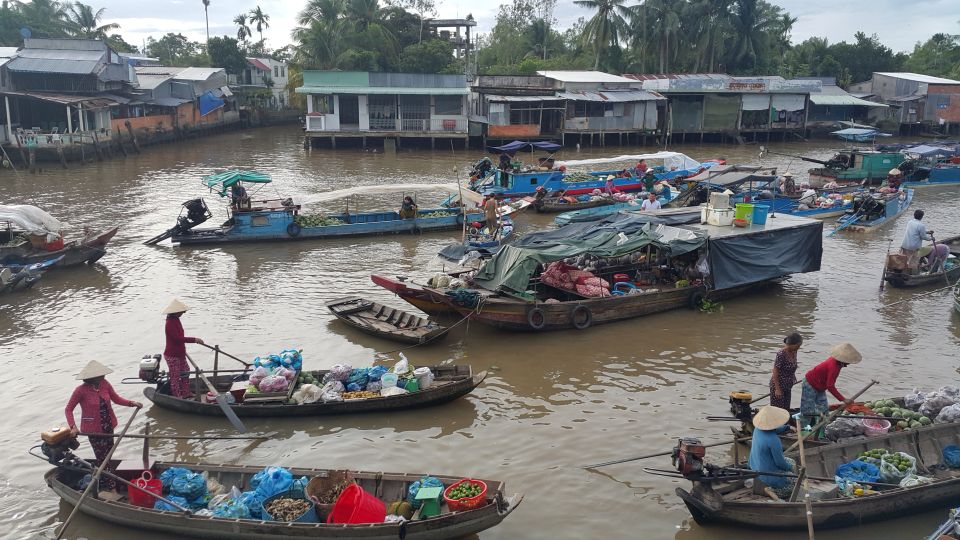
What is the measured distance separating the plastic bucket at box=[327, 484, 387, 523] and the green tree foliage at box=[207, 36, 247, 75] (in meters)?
58.2

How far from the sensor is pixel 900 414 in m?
9.00

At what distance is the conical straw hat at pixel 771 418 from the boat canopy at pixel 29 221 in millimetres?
16338

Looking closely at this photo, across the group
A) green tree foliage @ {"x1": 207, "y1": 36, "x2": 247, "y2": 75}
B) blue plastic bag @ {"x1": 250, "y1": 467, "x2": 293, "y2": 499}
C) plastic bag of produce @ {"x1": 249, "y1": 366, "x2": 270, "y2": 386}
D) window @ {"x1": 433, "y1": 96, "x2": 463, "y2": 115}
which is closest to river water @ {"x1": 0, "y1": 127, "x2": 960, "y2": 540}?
plastic bag of produce @ {"x1": 249, "y1": 366, "x2": 270, "y2": 386}

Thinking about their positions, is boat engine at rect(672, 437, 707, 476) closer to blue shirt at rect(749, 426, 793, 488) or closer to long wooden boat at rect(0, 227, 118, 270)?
blue shirt at rect(749, 426, 793, 488)

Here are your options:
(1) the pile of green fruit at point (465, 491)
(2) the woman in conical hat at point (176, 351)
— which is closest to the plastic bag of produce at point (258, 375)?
(2) the woman in conical hat at point (176, 351)

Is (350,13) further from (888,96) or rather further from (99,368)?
(99,368)

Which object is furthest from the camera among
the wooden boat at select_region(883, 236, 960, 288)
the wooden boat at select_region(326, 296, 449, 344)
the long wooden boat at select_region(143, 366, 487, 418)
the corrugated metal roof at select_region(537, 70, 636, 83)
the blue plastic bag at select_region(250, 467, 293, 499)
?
the corrugated metal roof at select_region(537, 70, 636, 83)

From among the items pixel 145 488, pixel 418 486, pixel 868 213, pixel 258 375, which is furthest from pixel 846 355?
pixel 868 213

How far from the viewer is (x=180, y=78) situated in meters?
47.8

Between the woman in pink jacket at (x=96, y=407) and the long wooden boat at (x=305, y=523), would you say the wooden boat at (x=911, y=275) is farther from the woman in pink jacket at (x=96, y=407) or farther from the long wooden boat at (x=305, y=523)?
the woman in pink jacket at (x=96, y=407)

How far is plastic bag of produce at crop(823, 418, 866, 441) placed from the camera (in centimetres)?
867

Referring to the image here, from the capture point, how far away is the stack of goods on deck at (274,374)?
1032 centimetres

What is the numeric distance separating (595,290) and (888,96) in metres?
46.8

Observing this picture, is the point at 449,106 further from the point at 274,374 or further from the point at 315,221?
the point at 274,374
